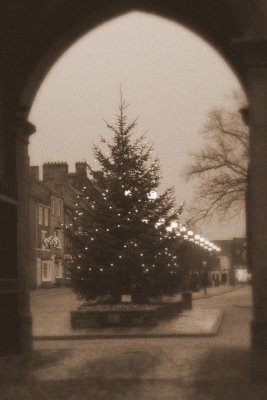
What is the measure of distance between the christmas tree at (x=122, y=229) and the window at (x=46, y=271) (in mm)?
43745

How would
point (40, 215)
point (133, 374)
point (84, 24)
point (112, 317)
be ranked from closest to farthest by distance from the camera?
point (133, 374), point (84, 24), point (112, 317), point (40, 215)

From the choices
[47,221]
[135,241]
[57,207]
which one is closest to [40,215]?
[47,221]

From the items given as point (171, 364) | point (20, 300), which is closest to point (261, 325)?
point (171, 364)

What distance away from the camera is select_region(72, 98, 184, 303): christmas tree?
2414 cm

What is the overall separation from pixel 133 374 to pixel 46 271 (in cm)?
5968

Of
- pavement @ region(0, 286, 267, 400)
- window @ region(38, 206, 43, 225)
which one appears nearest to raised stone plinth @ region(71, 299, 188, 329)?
pavement @ region(0, 286, 267, 400)

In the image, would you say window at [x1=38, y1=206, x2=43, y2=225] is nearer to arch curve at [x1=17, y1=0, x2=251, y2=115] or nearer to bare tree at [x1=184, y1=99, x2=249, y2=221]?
bare tree at [x1=184, y1=99, x2=249, y2=221]

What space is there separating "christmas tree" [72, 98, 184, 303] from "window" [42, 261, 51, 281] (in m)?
43.7

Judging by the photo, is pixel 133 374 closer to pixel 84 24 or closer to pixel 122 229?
pixel 84 24

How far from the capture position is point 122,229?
2408 cm

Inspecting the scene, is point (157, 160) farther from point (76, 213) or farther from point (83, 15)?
point (83, 15)

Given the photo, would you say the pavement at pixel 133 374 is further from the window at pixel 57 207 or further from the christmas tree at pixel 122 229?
the window at pixel 57 207

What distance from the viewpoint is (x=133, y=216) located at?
24.0 metres

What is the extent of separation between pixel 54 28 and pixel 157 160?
1105 cm
